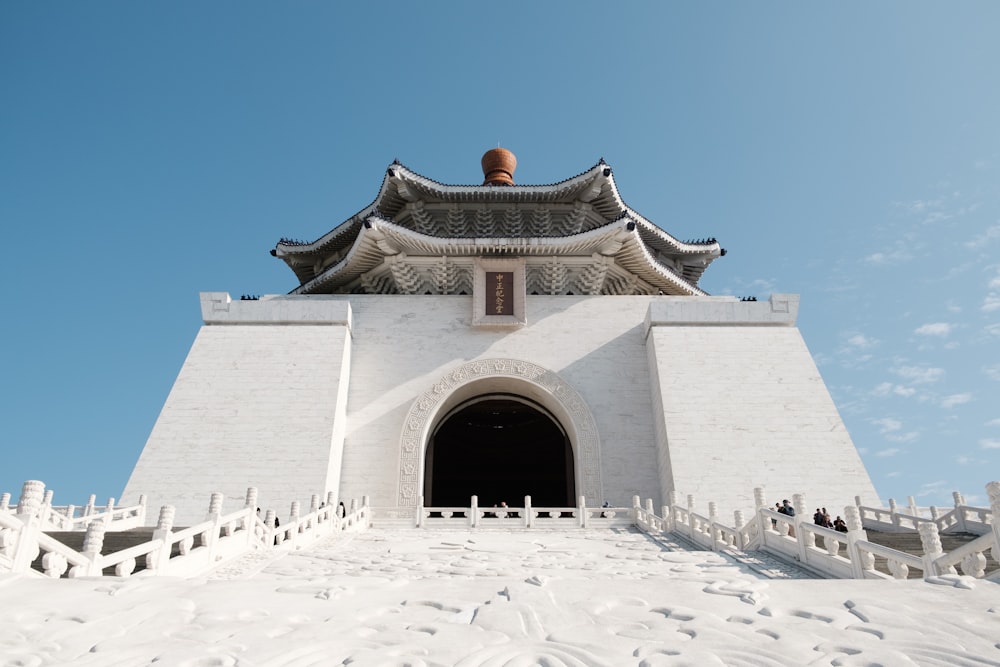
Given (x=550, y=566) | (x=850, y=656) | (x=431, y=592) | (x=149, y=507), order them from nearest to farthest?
(x=850, y=656), (x=431, y=592), (x=550, y=566), (x=149, y=507)

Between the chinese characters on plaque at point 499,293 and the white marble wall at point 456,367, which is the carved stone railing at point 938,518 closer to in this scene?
the white marble wall at point 456,367

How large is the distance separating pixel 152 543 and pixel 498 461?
65.5 feet

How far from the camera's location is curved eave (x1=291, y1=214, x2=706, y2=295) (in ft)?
52.7

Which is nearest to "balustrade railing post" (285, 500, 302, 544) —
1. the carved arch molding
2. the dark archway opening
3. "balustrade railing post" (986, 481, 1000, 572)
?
the carved arch molding

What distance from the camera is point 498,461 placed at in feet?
84.5

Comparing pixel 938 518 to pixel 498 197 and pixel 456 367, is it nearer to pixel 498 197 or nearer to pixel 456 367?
pixel 456 367

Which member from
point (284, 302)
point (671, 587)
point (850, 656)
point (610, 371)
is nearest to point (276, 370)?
point (284, 302)

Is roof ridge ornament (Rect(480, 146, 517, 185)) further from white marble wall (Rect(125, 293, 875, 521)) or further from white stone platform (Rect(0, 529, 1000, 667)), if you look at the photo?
white stone platform (Rect(0, 529, 1000, 667))

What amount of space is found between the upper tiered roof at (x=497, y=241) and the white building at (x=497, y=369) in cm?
5

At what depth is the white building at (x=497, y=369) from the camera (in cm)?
1401

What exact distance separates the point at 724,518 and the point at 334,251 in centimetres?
1264

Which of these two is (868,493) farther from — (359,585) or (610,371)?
(359,585)

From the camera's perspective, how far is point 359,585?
532 cm

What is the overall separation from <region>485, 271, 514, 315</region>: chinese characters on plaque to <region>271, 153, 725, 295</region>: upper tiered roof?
0.53 metres
